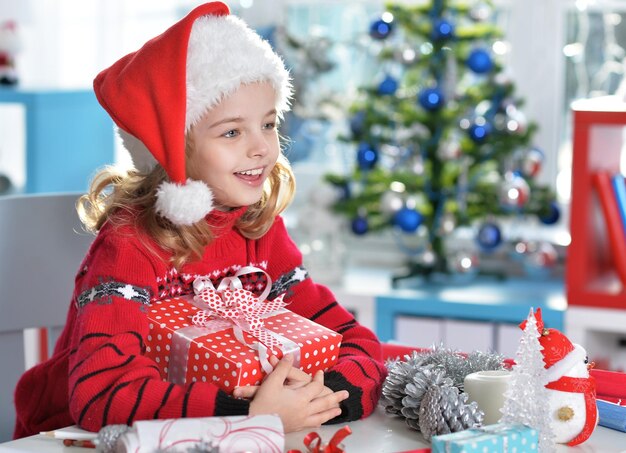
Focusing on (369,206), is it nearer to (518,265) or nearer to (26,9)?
(518,265)

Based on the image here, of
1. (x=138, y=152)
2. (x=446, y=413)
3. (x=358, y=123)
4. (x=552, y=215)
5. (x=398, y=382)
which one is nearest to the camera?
(x=446, y=413)

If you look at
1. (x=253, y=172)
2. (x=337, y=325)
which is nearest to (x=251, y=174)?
(x=253, y=172)

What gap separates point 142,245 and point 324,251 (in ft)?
5.20

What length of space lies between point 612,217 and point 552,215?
31cm

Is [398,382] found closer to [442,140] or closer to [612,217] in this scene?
[612,217]

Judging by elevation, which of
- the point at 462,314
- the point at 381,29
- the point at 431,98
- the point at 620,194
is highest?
the point at 381,29

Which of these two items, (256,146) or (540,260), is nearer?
(256,146)

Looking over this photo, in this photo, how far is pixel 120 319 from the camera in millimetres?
1249

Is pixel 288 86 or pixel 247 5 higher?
pixel 247 5

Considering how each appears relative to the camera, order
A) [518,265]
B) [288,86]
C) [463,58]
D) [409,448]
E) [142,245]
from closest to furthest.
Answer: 1. [409,448]
2. [142,245]
3. [288,86]
4. [463,58]
5. [518,265]

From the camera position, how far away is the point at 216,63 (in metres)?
1.39

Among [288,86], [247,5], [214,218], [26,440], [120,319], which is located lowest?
[26,440]

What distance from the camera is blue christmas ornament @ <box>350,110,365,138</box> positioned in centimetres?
288

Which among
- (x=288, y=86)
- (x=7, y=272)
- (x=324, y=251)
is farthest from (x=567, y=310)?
(x=7, y=272)
